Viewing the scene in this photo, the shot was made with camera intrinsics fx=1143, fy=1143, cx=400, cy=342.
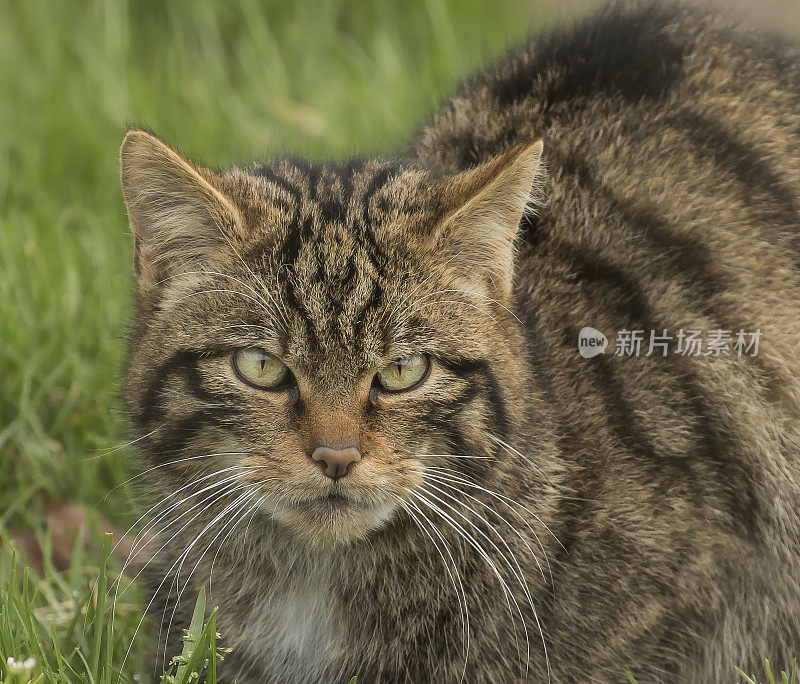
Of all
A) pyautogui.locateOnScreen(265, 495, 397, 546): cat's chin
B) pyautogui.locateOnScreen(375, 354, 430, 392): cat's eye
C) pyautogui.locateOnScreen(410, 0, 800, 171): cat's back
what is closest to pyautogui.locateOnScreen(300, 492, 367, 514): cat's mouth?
pyautogui.locateOnScreen(265, 495, 397, 546): cat's chin

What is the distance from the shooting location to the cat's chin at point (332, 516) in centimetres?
233

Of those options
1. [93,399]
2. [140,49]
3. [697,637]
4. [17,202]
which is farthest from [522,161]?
[140,49]

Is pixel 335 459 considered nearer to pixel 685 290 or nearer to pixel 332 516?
pixel 332 516

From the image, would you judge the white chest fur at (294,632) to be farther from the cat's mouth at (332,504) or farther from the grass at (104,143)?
the cat's mouth at (332,504)

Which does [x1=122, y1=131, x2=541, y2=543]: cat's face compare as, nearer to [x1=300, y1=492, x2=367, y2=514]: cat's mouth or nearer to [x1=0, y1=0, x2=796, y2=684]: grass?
[x1=300, y1=492, x2=367, y2=514]: cat's mouth

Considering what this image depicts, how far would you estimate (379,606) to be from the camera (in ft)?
8.53

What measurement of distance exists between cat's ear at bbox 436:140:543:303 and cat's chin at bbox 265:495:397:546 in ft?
1.77

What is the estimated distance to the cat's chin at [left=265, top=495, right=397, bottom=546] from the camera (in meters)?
2.33

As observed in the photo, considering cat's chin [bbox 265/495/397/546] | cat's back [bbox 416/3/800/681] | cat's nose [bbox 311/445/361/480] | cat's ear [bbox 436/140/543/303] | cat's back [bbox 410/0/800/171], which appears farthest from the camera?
cat's back [bbox 410/0/800/171]

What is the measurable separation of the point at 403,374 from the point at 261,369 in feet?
0.97

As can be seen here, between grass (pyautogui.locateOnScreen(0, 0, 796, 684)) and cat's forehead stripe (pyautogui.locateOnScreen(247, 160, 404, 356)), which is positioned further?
grass (pyautogui.locateOnScreen(0, 0, 796, 684))

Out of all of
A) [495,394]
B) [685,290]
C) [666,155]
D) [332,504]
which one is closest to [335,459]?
[332,504]

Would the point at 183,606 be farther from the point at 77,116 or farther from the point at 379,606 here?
the point at 77,116

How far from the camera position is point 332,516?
2340mm
